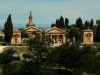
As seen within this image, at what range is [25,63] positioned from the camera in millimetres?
29203

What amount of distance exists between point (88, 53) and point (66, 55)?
2507mm

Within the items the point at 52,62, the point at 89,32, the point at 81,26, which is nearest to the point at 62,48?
the point at 52,62

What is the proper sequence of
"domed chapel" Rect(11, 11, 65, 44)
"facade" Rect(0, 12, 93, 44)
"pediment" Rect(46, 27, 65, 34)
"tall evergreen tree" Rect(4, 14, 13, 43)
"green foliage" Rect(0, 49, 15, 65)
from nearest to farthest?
"green foliage" Rect(0, 49, 15, 65)
"tall evergreen tree" Rect(4, 14, 13, 43)
"facade" Rect(0, 12, 93, 44)
"domed chapel" Rect(11, 11, 65, 44)
"pediment" Rect(46, 27, 65, 34)

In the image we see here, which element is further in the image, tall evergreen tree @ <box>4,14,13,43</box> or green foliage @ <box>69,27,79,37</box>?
green foliage @ <box>69,27,79,37</box>

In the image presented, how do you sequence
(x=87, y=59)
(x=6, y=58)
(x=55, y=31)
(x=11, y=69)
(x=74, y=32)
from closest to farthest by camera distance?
1. (x=11, y=69)
2. (x=87, y=59)
3. (x=6, y=58)
4. (x=74, y=32)
5. (x=55, y=31)

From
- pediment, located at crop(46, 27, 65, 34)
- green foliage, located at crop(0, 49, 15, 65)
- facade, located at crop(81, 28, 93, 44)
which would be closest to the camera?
green foliage, located at crop(0, 49, 15, 65)

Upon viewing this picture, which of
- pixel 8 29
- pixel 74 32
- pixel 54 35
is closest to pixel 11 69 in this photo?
pixel 8 29

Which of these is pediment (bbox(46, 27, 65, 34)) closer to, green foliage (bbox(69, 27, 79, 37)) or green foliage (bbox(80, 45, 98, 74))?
green foliage (bbox(69, 27, 79, 37))

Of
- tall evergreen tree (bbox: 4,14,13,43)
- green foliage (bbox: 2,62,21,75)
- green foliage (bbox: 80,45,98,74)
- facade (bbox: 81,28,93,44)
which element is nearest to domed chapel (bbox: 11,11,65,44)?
tall evergreen tree (bbox: 4,14,13,43)

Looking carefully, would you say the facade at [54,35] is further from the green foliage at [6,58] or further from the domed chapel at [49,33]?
the green foliage at [6,58]

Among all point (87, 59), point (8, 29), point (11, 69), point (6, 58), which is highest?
point (8, 29)

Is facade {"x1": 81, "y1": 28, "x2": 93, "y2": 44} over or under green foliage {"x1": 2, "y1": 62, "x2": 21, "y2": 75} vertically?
over

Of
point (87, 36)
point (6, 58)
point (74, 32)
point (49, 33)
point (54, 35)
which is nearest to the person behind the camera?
point (6, 58)

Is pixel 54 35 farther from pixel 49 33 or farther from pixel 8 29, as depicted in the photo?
pixel 8 29
